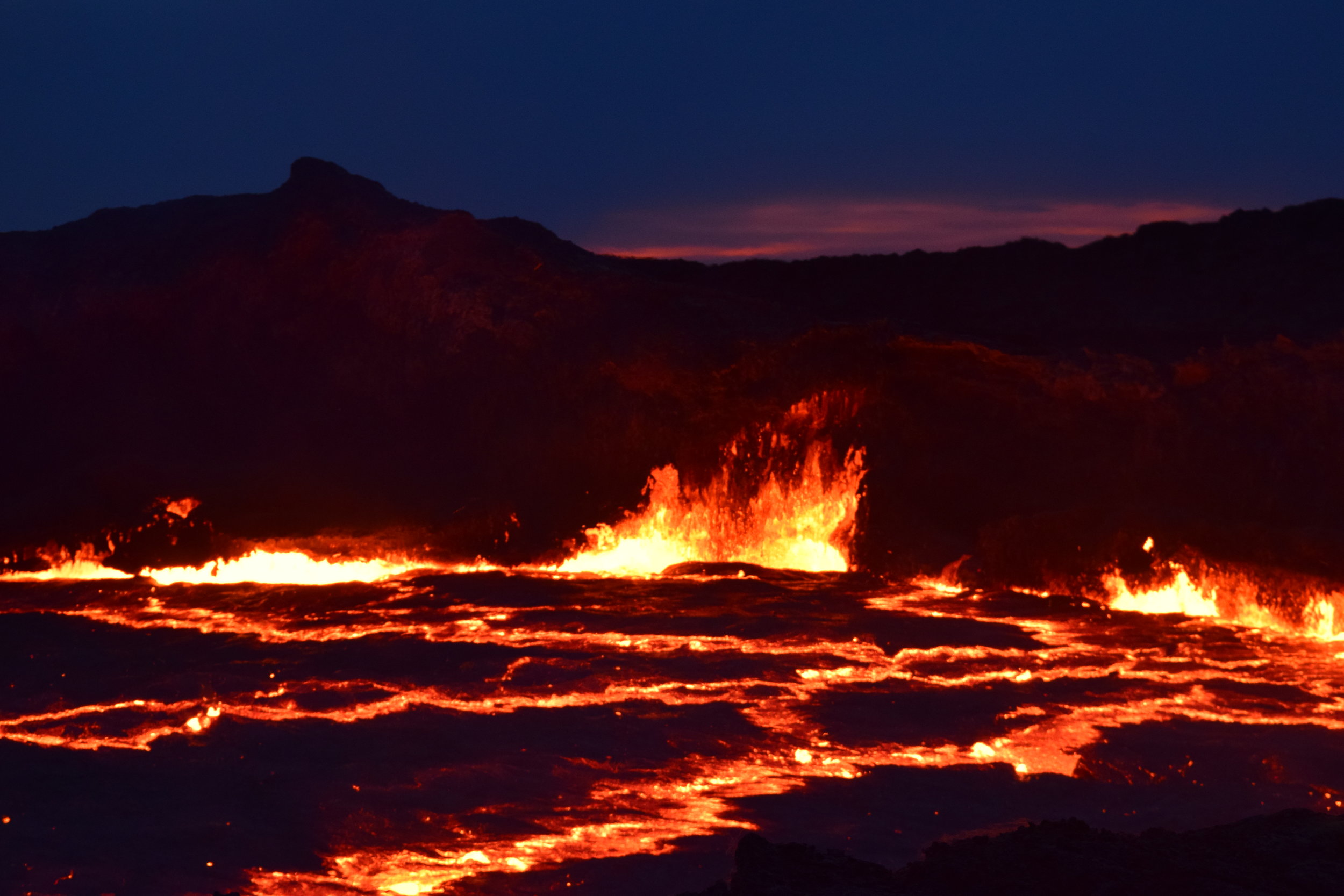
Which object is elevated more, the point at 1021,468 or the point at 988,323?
the point at 988,323

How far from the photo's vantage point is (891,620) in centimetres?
1055

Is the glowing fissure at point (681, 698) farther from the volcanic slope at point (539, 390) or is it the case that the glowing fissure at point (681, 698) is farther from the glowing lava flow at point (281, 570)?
the volcanic slope at point (539, 390)

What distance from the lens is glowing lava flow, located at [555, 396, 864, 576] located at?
43.3 ft

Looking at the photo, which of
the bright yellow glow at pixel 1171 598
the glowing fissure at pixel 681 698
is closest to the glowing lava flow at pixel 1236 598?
the bright yellow glow at pixel 1171 598

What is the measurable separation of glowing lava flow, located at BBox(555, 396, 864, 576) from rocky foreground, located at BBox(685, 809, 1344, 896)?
7.86 meters

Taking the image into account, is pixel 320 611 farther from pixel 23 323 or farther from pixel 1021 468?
pixel 1021 468

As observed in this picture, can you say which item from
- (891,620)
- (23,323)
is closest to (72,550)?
(23,323)

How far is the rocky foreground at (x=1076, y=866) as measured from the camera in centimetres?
470

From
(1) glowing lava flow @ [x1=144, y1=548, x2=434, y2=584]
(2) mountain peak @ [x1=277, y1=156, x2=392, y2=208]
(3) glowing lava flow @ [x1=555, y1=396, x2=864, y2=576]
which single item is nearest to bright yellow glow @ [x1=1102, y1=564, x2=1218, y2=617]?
(3) glowing lava flow @ [x1=555, y1=396, x2=864, y2=576]

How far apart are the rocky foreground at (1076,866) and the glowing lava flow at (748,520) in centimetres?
786

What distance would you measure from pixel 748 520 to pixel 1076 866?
853 centimetres

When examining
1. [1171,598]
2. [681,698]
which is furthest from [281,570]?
[1171,598]

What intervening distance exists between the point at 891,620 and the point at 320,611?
5.18 m

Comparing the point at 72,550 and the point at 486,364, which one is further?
the point at 486,364
